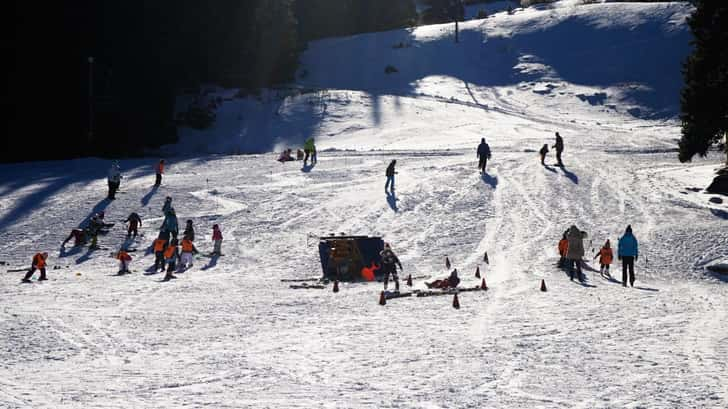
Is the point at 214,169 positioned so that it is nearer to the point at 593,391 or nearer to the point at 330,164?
the point at 330,164

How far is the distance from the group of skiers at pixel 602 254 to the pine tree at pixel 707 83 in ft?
41.1

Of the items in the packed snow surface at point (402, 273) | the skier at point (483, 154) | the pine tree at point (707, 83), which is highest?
the pine tree at point (707, 83)

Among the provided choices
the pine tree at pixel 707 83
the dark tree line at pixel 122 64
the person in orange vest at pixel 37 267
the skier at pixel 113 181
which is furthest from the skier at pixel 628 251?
the dark tree line at pixel 122 64

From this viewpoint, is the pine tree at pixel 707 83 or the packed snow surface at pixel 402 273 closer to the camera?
the packed snow surface at pixel 402 273

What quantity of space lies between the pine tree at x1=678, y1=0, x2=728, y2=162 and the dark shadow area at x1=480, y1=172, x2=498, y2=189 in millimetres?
7029

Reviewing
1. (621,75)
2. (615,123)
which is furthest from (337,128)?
(621,75)

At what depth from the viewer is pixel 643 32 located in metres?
73.1

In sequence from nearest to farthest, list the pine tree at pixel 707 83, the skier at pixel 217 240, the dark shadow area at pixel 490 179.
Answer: the skier at pixel 217 240 → the pine tree at pixel 707 83 → the dark shadow area at pixel 490 179

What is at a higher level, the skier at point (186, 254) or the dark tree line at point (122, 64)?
the dark tree line at point (122, 64)

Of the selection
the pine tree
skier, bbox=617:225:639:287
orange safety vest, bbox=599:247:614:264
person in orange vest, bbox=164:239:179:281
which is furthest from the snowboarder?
the pine tree

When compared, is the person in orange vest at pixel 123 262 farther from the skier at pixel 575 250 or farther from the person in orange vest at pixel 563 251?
the person in orange vest at pixel 563 251

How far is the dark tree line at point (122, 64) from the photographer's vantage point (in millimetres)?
49000

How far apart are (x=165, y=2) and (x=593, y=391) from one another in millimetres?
50397

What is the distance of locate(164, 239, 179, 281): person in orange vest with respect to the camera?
23.2m
